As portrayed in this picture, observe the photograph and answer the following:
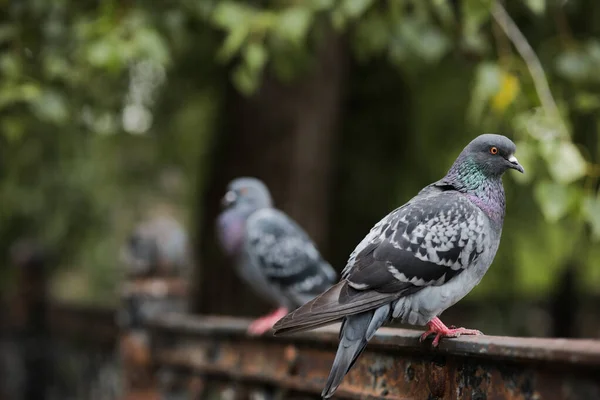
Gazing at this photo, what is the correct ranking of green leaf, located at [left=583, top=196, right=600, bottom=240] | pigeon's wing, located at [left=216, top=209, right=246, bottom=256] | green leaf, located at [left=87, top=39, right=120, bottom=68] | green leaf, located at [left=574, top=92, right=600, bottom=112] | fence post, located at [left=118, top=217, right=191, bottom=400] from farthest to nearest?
1. pigeon's wing, located at [left=216, top=209, right=246, bottom=256]
2. fence post, located at [left=118, top=217, right=191, bottom=400]
3. green leaf, located at [left=87, top=39, right=120, bottom=68]
4. green leaf, located at [left=574, top=92, right=600, bottom=112]
5. green leaf, located at [left=583, top=196, right=600, bottom=240]

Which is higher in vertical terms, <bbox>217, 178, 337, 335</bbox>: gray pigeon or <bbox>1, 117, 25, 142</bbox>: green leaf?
<bbox>1, 117, 25, 142</bbox>: green leaf

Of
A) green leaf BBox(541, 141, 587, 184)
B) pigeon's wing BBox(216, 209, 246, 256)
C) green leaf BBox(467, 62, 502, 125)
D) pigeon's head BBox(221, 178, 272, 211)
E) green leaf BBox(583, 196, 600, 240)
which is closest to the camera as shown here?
green leaf BBox(541, 141, 587, 184)

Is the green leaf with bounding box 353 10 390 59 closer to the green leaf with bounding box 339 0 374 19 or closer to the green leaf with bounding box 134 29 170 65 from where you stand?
the green leaf with bounding box 339 0 374 19

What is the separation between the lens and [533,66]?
4336 millimetres

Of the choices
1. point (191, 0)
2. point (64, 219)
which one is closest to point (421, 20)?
point (191, 0)

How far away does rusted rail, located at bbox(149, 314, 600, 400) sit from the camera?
1744mm

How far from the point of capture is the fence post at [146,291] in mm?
4816

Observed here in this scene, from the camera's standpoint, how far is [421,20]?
4.77 m

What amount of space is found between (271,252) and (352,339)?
2.52 meters

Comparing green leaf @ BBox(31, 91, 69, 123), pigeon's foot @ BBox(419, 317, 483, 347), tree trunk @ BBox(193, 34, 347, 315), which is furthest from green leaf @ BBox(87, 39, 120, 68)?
pigeon's foot @ BBox(419, 317, 483, 347)

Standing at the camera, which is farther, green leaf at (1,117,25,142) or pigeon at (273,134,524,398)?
green leaf at (1,117,25,142)

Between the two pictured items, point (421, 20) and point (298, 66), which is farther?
point (298, 66)

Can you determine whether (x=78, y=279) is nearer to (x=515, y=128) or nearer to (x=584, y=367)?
(x=515, y=128)

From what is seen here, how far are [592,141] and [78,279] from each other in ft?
29.0
